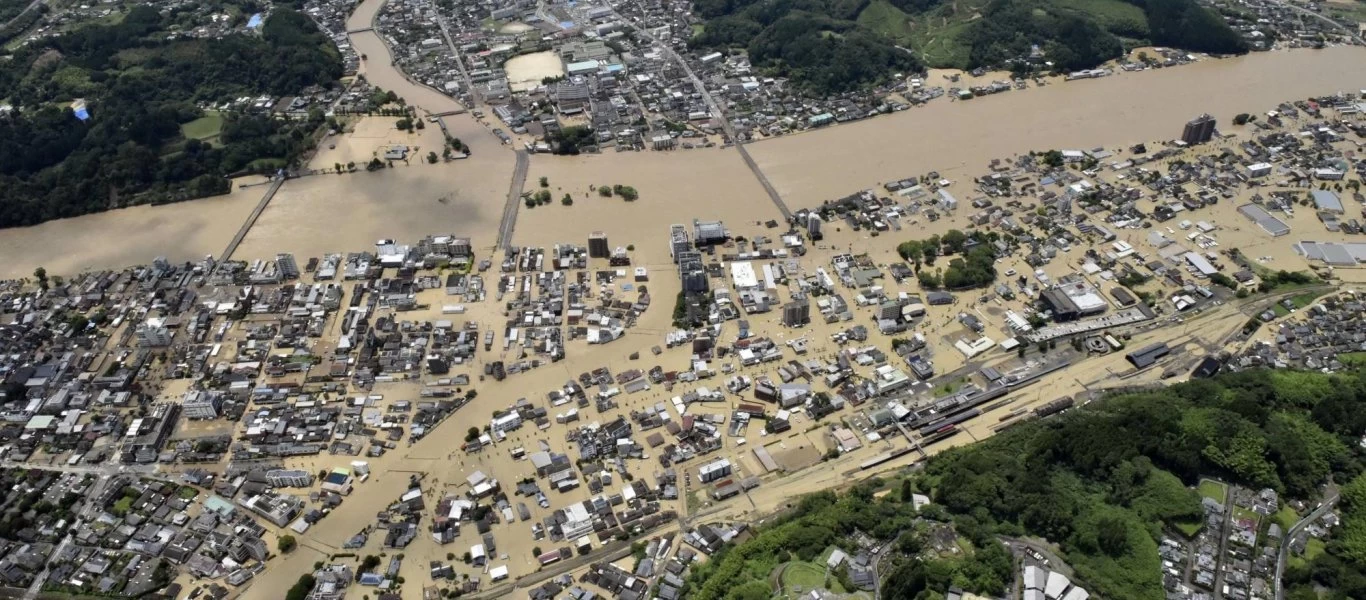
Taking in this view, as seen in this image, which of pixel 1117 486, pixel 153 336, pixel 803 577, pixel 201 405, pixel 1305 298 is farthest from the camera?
pixel 1305 298

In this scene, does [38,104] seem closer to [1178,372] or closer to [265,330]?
[265,330]

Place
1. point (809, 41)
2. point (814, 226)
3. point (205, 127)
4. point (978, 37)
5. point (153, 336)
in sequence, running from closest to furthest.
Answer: point (153, 336) → point (814, 226) → point (205, 127) → point (809, 41) → point (978, 37)

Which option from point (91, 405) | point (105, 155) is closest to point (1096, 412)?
point (91, 405)

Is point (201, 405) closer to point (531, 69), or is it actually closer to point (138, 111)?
point (138, 111)

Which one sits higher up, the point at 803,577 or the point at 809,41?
the point at 809,41

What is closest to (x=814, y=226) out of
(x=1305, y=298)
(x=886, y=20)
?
(x=1305, y=298)

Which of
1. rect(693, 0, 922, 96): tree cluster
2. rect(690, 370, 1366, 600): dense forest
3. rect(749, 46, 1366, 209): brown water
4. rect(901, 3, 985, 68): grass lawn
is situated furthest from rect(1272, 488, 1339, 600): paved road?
rect(901, 3, 985, 68): grass lawn

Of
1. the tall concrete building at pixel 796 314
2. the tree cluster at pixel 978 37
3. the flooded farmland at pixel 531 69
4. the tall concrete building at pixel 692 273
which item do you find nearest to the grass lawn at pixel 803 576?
the tall concrete building at pixel 796 314
